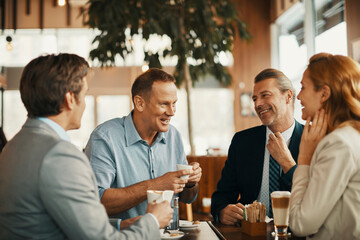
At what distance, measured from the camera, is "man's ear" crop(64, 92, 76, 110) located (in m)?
1.33

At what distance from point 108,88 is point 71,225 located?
7777 millimetres

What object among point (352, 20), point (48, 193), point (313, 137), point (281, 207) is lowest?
point (281, 207)

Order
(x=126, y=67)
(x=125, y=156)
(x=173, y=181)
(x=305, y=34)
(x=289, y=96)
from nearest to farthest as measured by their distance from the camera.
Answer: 1. (x=173, y=181)
2. (x=125, y=156)
3. (x=289, y=96)
4. (x=305, y=34)
5. (x=126, y=67)

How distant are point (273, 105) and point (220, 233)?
0.89 m

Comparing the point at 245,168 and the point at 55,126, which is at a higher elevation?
the point at 55,126

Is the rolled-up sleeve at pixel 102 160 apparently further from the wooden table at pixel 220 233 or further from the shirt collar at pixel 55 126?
the shirt collar at pixel 55 126

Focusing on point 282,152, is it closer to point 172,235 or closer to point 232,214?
point 232,214

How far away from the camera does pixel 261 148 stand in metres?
2.30

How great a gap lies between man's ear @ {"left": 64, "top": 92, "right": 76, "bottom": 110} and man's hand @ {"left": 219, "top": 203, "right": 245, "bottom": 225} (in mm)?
965

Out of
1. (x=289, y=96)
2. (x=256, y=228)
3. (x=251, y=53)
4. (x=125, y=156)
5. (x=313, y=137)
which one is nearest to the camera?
(x=313, y=137)

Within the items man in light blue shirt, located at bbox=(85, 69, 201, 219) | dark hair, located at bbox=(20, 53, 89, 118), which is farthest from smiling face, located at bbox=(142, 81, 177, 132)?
dark hair, located at bbox=(20, 53, 89, 118)

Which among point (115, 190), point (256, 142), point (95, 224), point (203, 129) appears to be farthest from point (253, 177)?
point (203, 129)

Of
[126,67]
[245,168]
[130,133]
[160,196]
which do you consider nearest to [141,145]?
[130,133]

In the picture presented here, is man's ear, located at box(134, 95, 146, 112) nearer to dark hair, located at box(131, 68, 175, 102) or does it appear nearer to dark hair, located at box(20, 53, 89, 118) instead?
dark hair, located at box(131, 68, 175, 102)
